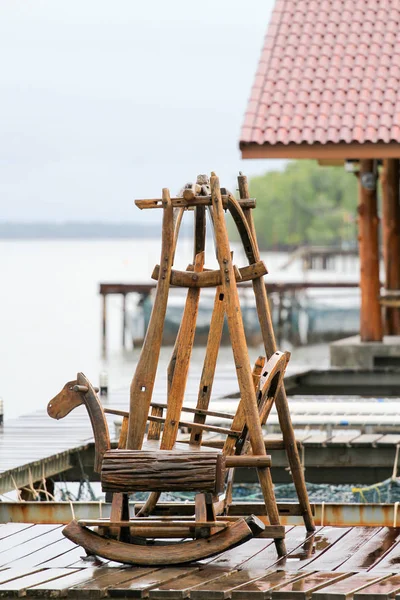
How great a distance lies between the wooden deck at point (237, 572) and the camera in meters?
5.48

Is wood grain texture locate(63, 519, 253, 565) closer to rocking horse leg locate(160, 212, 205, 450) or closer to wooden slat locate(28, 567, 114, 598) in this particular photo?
wooden slat locate(28, 567, 114, 598)

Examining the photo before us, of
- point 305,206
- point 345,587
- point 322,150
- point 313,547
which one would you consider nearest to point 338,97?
point 322,150

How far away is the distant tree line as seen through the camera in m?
121

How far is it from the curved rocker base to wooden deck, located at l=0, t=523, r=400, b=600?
2.1 inches

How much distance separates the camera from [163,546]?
600 cm

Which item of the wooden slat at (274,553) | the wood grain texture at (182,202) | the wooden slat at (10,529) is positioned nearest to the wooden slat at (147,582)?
the wooden slat at (274,553)

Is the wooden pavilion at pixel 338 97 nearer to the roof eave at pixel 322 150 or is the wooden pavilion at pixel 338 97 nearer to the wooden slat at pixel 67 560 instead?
the roof eave at pixel 322 150

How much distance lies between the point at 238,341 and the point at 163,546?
1.01 meters

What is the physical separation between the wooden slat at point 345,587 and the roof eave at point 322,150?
31.1 feet

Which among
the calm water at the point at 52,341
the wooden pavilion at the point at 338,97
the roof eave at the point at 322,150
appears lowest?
the calm water at the point at 52,341

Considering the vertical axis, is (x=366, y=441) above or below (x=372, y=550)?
below

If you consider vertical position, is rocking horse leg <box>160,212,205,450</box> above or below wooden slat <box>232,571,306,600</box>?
above

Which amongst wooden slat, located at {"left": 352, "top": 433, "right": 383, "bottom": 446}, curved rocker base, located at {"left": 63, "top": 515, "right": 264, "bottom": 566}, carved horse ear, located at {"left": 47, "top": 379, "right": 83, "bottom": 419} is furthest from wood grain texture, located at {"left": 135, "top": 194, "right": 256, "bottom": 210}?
wooden slat, located at {"left": 352, "top": 433, "right": 383, "bottom": 446}

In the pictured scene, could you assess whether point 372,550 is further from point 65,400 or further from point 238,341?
point 65,400
